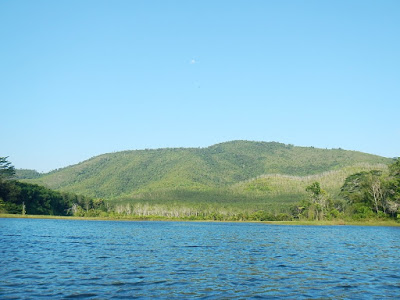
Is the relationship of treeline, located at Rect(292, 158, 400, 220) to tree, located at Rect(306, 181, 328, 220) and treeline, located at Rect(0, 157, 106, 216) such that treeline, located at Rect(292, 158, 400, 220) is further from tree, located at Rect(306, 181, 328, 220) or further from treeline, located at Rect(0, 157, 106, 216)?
treeline, located at Rect(0, 157, 106, 216)

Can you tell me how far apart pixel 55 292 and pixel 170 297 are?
6.90 metres

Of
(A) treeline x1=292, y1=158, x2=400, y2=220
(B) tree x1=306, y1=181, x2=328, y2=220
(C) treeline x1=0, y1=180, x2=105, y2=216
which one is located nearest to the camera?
(A) treeline x1=292, y1=158, x2=400, y2=220

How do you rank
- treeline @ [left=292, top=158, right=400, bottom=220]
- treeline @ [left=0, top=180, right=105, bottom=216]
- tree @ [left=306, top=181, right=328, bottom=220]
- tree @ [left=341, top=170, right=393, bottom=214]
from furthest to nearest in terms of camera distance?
treeline @ [left=0, top=180, right=105, bottom=216] → tree @ [left=306, top=181, right=328, bottom=220] → tree @ [left=341, top=170, right=393, bottom=214] → treeline @ [left=292, top=158, right=400, bottom=220]

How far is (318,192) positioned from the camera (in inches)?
5974

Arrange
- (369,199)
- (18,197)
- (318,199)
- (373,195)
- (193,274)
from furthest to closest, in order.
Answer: (18,197) → (318,199) → (369,199) → (373,195) → (193,274)

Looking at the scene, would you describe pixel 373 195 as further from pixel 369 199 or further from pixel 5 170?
pixel 5 170

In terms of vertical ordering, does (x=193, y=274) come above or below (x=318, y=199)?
below

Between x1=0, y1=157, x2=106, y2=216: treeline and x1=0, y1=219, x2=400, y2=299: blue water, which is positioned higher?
x1=0, y1=157, x2=106, y2=216: treeline

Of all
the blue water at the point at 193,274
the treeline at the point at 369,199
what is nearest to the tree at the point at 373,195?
the treeline at the point at 369,199

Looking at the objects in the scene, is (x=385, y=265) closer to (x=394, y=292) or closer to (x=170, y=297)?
(x=394, y=292)

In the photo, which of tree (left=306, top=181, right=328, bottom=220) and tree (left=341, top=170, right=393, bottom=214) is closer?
tree (left=341, top=170, right=393, bottom=214)

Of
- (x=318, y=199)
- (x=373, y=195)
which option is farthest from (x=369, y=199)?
(x=318, y=199)

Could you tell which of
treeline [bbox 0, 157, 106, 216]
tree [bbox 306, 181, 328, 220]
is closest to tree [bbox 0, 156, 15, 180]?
treeline [bbox 0, 157, 106, 216]

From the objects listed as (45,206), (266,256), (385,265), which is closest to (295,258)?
(266,256)
